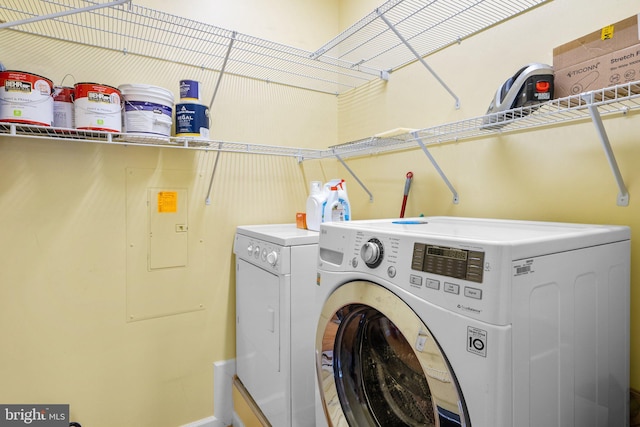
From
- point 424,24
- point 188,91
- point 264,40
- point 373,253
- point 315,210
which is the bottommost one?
point 373,253

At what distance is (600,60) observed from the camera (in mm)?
951

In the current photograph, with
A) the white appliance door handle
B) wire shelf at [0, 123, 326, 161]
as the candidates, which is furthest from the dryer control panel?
wire shelf at [0, 123, 326, 161]

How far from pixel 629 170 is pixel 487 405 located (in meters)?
0.91

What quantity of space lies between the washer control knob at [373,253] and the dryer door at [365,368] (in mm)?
67

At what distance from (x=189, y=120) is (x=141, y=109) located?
203 millimetres

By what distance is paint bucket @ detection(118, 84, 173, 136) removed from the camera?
145cm

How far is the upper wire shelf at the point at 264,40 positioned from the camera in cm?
142

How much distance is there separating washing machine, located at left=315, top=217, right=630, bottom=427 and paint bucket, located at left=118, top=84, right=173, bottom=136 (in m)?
0.94

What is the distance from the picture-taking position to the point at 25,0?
1.49 m

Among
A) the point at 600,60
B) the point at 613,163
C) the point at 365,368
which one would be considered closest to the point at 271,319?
the point at 365,368

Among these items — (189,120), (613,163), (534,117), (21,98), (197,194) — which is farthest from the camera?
(197,194)

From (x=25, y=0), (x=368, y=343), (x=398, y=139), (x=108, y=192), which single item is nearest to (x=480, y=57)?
(x=398, y=139)

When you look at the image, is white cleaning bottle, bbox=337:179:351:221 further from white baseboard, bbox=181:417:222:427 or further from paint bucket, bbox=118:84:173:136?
white baseboard, bbox=181:417:222:427

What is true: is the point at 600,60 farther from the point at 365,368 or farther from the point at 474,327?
the point at 365,368
